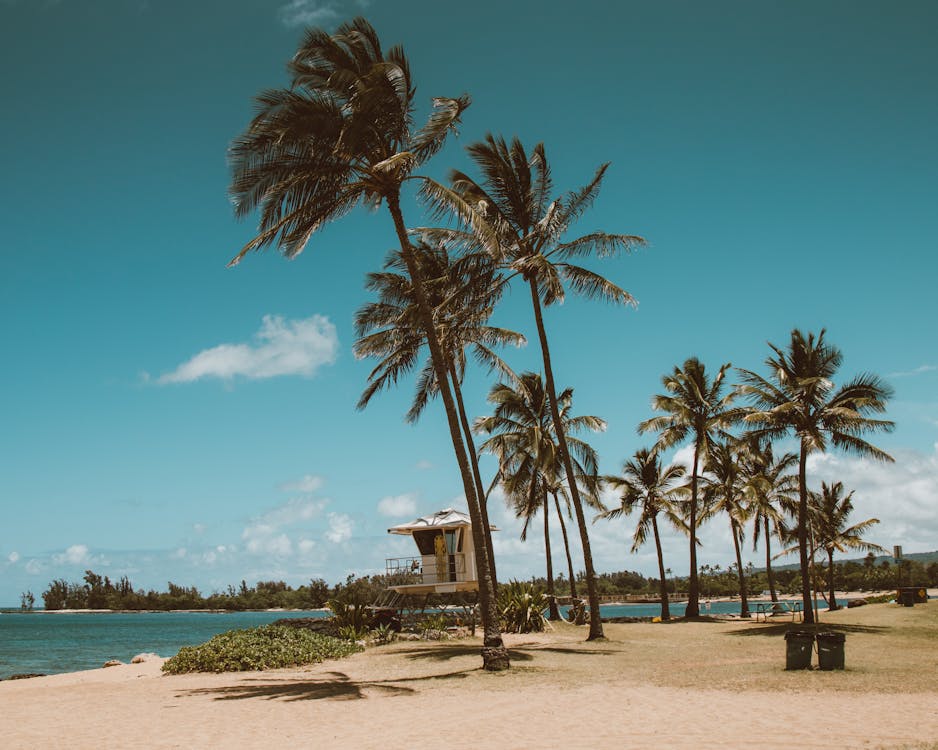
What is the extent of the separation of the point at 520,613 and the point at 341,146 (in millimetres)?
16754

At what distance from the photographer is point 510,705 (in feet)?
39.3

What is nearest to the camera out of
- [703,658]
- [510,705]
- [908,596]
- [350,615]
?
[510,705]

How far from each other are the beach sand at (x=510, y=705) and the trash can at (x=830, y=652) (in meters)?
0.32

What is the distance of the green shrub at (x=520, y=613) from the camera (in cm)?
2573

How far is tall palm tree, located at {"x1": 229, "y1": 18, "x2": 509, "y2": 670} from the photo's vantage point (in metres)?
15.3

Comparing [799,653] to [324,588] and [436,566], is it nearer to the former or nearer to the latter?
[436,566]

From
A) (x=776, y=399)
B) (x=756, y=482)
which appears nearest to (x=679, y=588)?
(x=756, y=482)

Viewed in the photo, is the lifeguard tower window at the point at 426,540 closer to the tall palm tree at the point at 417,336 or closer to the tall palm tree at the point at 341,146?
the tall palm tree at the point at 417,336

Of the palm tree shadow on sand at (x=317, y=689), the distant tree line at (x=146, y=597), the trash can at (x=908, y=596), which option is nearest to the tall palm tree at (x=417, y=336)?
the palm tree shadow on sand at (x=317, y=689)

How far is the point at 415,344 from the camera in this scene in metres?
25.0

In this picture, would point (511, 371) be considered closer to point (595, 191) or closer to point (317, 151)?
point (595, 191)

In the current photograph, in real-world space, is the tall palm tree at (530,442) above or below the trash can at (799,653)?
above

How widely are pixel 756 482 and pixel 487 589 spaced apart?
21.9 meters

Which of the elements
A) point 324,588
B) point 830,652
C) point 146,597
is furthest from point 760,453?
point 146,597
